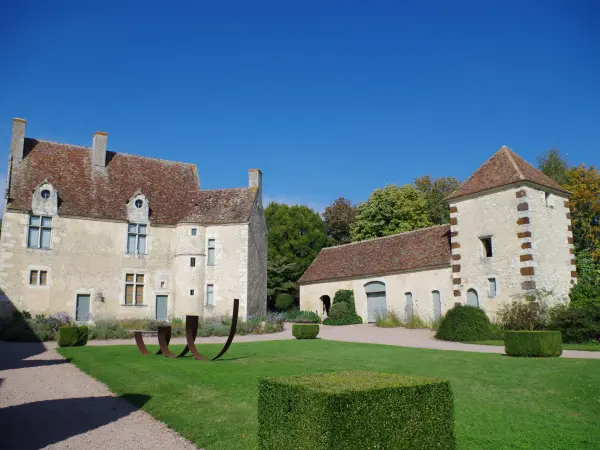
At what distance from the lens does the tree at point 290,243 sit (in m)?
42.7

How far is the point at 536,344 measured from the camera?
13.9 m

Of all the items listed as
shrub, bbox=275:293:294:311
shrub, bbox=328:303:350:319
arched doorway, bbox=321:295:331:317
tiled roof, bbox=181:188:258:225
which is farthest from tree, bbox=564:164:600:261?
shrub, bbox=275:293:294:311

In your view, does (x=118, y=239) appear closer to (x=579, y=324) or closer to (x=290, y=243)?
(x=290, y=243)

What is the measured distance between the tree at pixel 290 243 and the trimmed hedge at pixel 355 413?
37922 millimetres

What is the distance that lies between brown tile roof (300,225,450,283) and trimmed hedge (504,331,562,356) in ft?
32.9

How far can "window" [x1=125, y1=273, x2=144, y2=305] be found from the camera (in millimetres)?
27422

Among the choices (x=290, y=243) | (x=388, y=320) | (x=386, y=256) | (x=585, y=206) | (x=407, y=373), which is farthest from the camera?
(x=290, y=243)

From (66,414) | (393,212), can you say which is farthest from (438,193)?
(66,414)

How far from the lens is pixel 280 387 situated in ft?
14.2

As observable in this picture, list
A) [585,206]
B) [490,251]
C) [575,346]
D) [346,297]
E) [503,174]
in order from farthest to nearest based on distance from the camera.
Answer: [585,206], [346,297], [490,251], [503,174], [575,346]

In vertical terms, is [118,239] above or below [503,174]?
below

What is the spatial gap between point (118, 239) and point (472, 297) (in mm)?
18602

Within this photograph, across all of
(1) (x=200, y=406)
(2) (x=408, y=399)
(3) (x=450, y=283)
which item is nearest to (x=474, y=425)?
(2) (x=408, y=399)

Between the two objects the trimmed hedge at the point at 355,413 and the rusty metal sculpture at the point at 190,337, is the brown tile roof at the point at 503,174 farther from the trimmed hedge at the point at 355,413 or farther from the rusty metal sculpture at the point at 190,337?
the trimmed hedge at the point at 355,413
